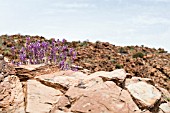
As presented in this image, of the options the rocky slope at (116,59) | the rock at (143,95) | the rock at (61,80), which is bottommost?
the rocky slope at (116,59)

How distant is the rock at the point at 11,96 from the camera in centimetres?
846

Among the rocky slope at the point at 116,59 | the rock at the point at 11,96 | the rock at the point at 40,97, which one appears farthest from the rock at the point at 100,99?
the rocky slope at the point at 116,59

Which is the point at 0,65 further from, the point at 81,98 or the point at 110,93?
the point at 110,93

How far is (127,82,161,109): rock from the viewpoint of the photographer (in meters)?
9.10

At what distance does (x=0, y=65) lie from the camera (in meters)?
9.26

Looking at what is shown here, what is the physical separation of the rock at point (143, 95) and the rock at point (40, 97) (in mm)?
1916

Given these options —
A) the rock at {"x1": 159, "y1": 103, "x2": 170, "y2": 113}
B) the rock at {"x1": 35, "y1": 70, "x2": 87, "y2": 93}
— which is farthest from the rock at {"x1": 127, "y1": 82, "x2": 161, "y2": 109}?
the rock at {"x1": 35, "y1": 70, "x2": 87, "y2": 93}

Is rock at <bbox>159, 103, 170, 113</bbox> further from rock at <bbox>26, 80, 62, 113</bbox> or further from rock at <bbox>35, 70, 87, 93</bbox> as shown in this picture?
rock at <bbox>26, 80, 62, 113</bbox>

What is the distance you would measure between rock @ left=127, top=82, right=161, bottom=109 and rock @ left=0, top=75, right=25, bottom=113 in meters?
2.81

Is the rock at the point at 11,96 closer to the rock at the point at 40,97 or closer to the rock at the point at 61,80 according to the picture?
the rock at the point at 40,97

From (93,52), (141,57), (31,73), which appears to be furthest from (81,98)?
(141,57)

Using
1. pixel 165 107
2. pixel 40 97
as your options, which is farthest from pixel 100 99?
pixel 165 107

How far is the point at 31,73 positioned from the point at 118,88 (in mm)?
2482

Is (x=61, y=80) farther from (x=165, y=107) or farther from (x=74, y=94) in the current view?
(x=165, y=107)
